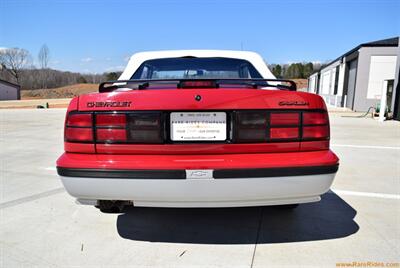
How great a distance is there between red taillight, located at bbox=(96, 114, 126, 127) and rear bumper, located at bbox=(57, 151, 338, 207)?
0.73ft

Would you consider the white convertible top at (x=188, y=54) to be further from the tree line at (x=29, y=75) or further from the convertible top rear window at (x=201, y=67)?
the tree line at (x=29, y=75)

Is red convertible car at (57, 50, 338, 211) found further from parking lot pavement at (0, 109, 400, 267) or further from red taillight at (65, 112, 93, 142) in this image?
parking lot pavement at (0, 109, 400, 267)

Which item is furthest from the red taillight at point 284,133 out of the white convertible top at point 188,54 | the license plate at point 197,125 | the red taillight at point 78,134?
the white convertible top at point 188,54

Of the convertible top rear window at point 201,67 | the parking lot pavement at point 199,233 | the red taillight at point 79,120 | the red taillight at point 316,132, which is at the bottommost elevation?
the parking lot pavement at point 199,233

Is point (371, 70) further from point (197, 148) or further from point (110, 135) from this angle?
point (110, 135)

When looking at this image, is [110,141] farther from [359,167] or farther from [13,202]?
[359,167]

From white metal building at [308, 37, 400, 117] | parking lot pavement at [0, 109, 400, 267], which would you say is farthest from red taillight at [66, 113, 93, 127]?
white metal building at [308, 37, 400, 117]

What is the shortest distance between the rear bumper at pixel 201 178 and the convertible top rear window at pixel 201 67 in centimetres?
182

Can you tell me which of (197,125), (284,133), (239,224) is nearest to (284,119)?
(284,133)

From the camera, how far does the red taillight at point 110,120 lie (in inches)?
80.4

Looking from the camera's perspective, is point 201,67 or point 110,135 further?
point 201,67

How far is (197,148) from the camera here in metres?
2.02

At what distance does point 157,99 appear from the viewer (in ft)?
6.62

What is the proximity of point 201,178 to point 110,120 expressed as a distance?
75 centimetres
